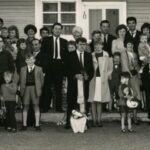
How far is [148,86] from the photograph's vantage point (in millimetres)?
15133

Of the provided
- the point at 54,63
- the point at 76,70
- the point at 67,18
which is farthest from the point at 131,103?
the point at 67,18

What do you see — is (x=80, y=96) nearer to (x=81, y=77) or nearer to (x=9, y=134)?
A: (x=81, y=77)

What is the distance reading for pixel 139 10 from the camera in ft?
60.3

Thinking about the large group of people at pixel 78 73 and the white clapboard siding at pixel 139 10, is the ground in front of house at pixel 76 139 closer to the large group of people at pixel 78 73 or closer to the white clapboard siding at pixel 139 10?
the large group of people at pixel 78 73

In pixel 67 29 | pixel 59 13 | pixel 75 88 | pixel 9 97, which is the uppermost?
pixel 59 13

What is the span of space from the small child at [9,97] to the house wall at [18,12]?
412 centimetres

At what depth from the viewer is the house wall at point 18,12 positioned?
18469mm

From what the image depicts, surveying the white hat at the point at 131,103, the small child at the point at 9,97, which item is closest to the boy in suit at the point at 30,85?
the small child at the point at 9,97

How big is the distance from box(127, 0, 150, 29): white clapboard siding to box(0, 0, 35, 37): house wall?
8.70 feet

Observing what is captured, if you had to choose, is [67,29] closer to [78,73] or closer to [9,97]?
[78,73]

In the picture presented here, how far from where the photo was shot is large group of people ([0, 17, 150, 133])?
14.6m

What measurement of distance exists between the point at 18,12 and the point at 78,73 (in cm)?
444

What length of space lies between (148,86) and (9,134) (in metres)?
3.32

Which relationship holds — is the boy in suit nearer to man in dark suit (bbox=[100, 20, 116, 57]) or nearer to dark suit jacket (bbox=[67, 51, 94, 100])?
dark suit jacket (bbox=[67, 51, 94, 100])
